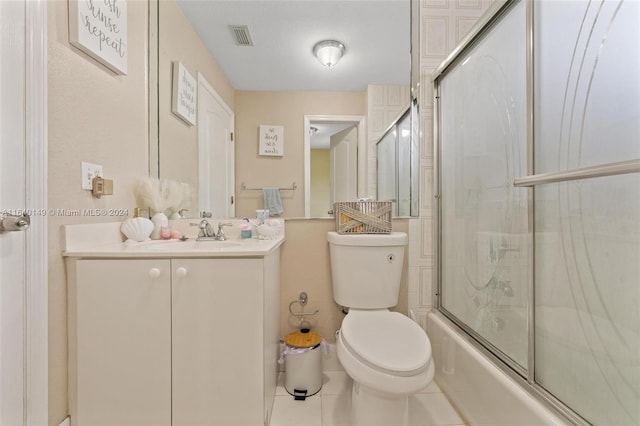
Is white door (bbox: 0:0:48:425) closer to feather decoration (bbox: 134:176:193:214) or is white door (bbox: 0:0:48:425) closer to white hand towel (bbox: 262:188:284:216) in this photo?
feather decoration (bbox: 134:176:193:214)

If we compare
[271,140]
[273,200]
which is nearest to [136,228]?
[273,200]

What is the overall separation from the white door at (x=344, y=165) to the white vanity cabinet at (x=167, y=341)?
719 mm

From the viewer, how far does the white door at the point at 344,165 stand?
160 centimetres

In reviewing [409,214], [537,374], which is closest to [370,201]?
[409,214]

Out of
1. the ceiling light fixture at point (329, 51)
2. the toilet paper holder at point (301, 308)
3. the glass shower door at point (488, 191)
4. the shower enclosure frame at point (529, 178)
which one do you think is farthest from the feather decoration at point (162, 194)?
the shower enclosure frame at point (529, 178)

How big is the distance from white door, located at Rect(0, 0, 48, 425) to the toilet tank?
1.13 metres

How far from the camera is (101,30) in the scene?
1.18 metres

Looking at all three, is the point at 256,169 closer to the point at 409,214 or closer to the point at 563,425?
the point at 409,214

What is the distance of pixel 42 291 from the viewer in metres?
0.95

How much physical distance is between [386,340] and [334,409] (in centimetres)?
43

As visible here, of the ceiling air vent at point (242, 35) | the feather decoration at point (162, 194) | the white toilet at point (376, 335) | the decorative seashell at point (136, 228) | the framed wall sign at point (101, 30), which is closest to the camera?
the white toilet at point (376, 335)

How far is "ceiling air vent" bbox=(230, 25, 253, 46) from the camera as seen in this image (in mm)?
1561

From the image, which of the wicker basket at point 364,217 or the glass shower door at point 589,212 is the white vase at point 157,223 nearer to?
the wicker basket at point 364,217

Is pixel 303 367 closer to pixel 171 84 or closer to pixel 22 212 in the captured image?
pixel 22 212
